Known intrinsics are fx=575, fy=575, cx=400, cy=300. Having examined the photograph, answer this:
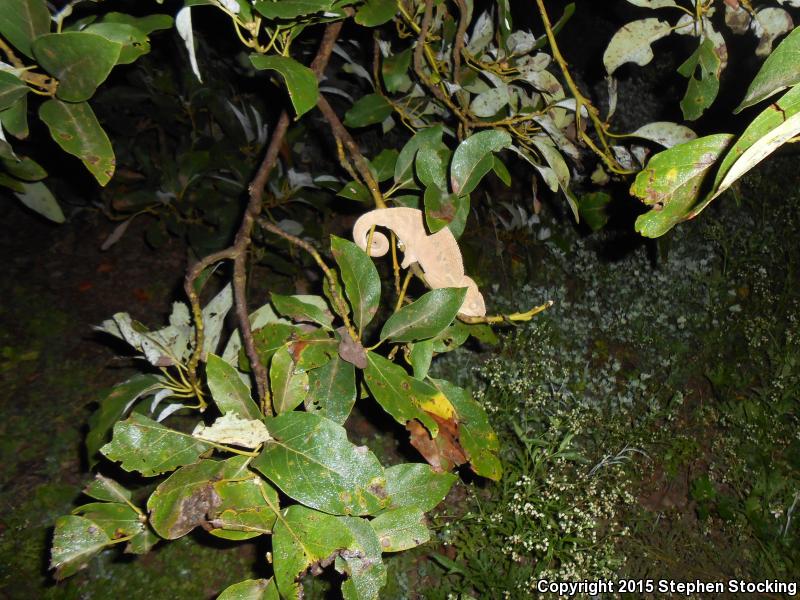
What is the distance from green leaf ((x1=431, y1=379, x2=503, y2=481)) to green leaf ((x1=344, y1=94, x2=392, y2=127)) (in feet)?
1.71

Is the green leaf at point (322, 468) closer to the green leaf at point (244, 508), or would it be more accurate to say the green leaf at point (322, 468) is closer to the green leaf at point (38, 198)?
the green leaf at point (244, 508)

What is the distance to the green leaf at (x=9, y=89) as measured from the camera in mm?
544

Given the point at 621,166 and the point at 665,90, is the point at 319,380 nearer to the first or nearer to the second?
the point at 621,166

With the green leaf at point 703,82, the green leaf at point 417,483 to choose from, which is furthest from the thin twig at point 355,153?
the green leaf at point 703,82

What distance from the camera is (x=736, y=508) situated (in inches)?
77.5

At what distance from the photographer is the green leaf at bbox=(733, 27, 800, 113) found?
15.7 inches

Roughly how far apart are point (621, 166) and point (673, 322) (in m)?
1.70

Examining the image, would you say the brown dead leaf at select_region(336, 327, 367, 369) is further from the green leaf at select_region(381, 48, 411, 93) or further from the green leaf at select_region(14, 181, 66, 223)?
the green leaf at select_region(14, 181, 66, 223)

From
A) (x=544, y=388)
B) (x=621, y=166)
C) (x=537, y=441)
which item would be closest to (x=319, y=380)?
(x=621, y=166)

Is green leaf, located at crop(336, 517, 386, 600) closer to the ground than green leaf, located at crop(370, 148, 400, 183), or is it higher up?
closer to the ground
